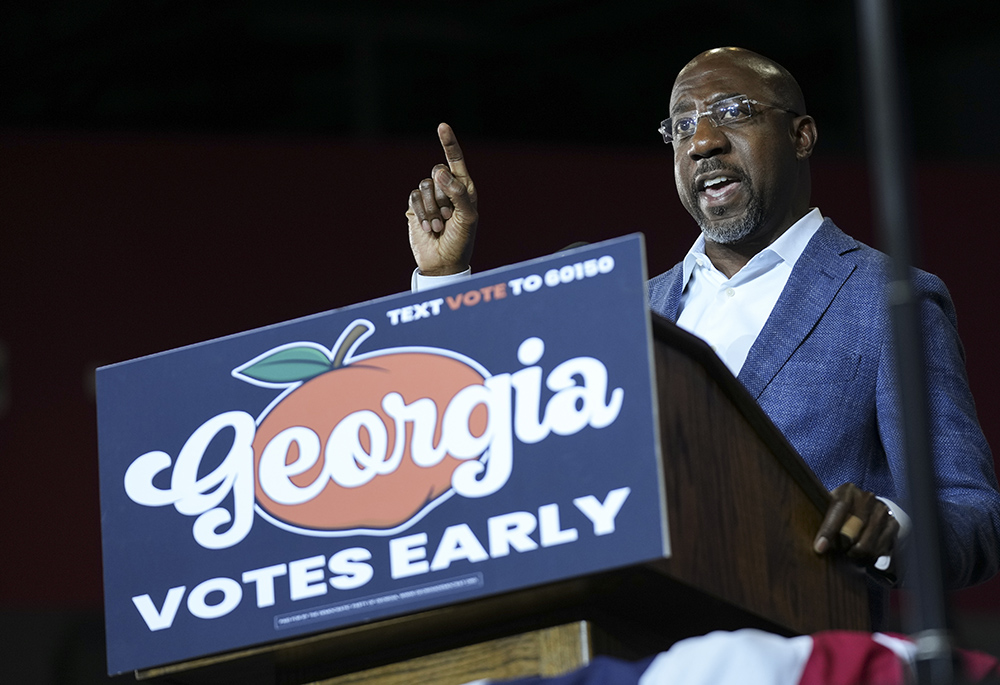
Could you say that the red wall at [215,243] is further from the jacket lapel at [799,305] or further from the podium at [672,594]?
the podium at [672,594]

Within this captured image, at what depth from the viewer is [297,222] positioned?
455cm

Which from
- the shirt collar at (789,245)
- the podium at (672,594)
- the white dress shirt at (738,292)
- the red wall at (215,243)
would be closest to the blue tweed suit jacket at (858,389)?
the white dress shirt at (738,292)

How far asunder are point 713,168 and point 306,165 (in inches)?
106

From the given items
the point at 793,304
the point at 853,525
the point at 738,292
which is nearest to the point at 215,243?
the point at 738,292

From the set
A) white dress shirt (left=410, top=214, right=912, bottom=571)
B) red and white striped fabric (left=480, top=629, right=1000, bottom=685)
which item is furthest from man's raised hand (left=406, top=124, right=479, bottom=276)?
red and white striped fabric (left=480, top=629, right=1000, bottom=685)

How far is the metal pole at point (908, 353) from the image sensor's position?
88cm

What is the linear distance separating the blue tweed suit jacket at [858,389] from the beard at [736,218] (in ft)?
0.89

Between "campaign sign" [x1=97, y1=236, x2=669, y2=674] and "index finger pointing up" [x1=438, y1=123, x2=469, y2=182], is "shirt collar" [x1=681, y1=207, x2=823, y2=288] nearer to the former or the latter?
→ "index finger pointing up" [x1=438, y1=123, x2=469, y2=182]

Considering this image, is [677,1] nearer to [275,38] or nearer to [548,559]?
[275,38]

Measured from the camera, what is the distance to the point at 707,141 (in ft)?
6.84

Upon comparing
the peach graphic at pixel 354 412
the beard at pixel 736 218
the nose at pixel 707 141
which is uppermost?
the nose at pixel 707 141

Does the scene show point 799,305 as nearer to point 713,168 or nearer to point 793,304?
point 793,304

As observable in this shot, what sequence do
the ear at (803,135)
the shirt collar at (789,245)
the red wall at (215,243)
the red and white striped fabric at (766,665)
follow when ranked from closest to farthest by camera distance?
1. the red and white striped fabric at (766,665)
2. the shirt collar at (789,245)
3. the ear at (803,135)
4. the red wall at (215,243)

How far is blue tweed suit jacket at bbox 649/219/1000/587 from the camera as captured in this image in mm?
1718
